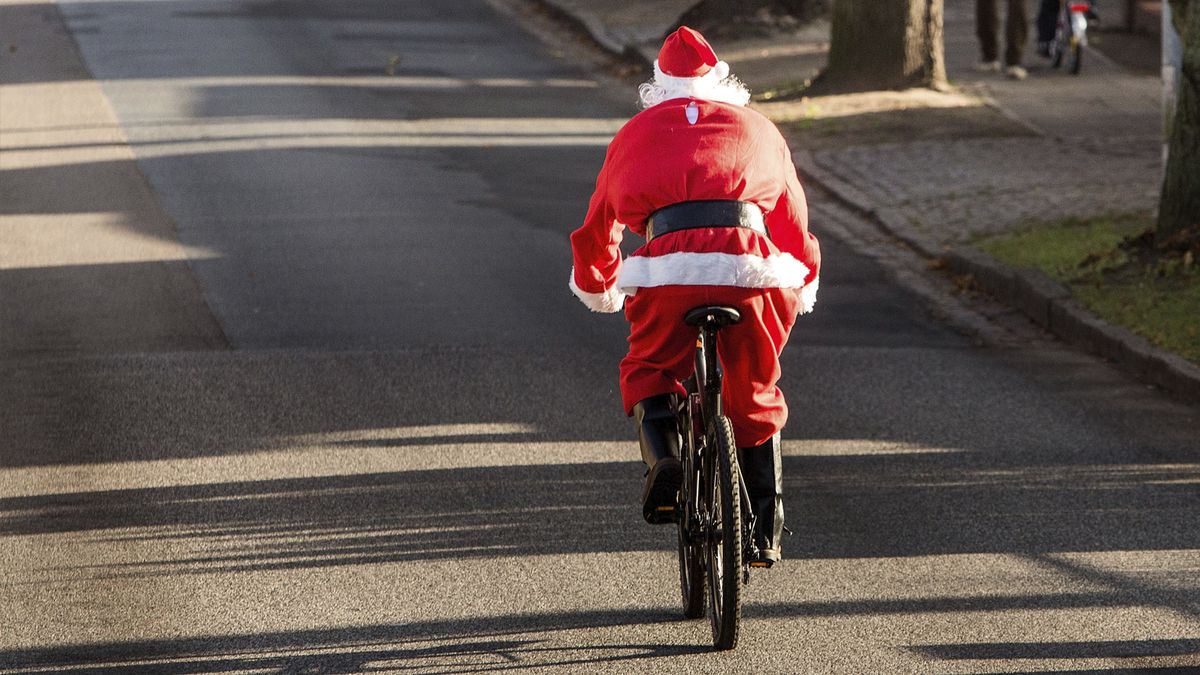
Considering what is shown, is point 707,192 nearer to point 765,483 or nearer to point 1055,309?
point 765,483

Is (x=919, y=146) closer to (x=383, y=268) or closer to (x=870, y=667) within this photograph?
(x=383, y=268)

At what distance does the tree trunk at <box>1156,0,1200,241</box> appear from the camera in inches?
416

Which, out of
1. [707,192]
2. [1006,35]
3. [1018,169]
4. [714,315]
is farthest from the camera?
→ [1006,35]

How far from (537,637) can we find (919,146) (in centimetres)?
1068

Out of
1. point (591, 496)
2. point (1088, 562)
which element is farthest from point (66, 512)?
point (1088, 562)

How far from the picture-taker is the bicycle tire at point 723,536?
16.7 ft

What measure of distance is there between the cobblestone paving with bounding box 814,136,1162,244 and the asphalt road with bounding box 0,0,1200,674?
0.98 meters

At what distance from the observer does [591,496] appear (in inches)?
276

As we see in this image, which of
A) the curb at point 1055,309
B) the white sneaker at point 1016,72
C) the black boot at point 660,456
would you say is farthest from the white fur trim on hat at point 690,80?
the white sneaker at point 1016,72

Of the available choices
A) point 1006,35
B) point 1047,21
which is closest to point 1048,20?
point 1047,21

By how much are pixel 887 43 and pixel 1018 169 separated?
3.65 metres

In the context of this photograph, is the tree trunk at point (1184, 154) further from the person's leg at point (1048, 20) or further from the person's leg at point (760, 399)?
the person's leg at point (1048, 20)

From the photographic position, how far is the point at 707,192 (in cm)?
522

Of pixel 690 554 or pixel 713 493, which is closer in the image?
pixel 713 493
